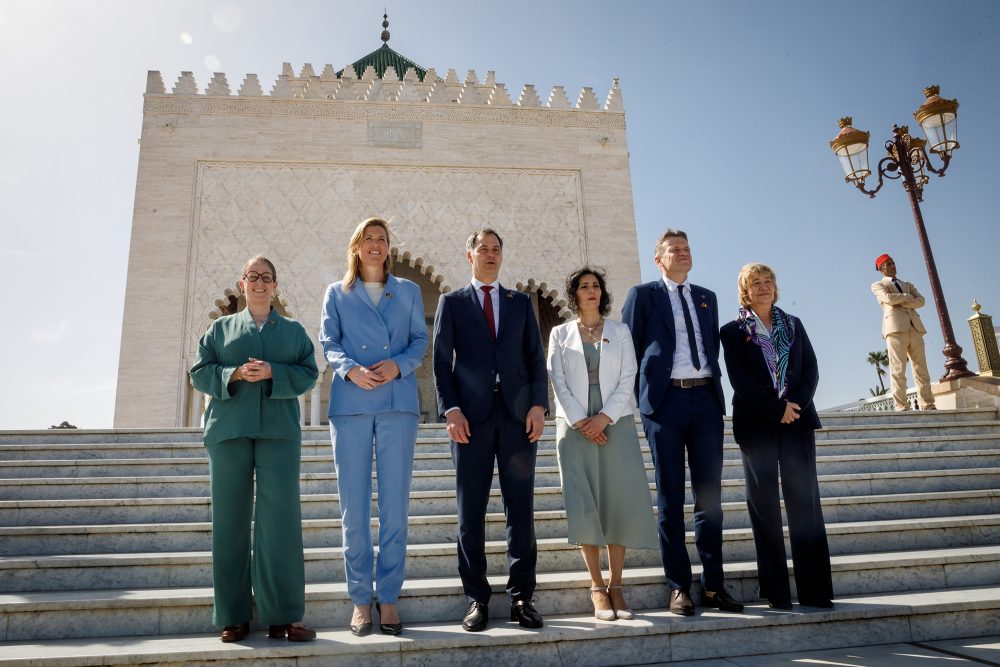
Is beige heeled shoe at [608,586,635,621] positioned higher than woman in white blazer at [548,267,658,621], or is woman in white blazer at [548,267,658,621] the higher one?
woman in white blazer at [548,267,658,621]

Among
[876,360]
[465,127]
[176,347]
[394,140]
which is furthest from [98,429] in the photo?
[876,360]

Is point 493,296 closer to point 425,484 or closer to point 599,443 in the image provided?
point 599,443

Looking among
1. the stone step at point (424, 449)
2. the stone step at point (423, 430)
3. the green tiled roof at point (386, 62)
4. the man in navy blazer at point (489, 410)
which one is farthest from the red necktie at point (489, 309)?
the green tiled roof at point (386, 62)

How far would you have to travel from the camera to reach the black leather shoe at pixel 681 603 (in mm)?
2580

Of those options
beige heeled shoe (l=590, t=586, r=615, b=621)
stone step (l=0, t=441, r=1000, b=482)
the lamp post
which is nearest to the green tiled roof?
the lamp post

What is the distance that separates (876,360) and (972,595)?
40.8 metres

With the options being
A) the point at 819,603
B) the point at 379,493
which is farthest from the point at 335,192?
the point at 819,603

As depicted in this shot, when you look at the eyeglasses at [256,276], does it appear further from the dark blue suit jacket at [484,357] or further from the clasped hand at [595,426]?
the clasped hand at [595,426]

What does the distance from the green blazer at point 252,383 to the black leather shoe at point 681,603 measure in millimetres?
1636

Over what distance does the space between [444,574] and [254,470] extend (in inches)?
40.2

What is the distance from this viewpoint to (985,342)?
21.1 feet

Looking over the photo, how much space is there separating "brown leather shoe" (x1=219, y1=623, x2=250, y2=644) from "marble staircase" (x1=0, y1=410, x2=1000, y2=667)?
0.13 ft

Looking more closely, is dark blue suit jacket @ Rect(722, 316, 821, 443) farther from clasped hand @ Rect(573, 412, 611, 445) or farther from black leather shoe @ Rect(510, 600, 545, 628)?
black leather shoe @ Rect(510, 600, 545, 628)

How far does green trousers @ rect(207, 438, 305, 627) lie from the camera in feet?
7.95
